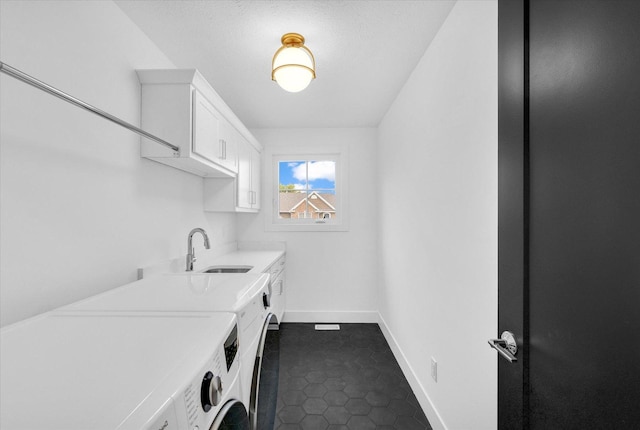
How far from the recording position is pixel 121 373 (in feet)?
2.02

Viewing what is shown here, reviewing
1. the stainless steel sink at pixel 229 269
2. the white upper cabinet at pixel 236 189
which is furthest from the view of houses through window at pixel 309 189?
the stainless steel sink at pixel 229 269

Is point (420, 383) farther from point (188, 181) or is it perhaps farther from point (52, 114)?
point (52, 114)

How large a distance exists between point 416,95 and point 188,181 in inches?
73.6

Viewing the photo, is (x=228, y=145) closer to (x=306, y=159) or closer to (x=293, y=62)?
(x=293, y=62)

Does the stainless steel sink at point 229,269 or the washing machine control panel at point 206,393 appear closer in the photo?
the washing machine control panel at point 206,393

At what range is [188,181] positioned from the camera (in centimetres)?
229

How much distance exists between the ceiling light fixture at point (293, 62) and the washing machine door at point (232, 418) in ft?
5.32

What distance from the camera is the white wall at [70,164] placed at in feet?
3.28

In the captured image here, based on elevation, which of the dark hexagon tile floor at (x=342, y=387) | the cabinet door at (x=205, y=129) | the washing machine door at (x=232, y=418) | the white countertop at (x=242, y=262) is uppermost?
the cabinet door at (x=205, y=129)

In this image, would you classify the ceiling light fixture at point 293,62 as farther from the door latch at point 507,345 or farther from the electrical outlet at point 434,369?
the electrical outlet at point 434,369

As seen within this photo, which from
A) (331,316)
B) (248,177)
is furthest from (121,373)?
(331,316)

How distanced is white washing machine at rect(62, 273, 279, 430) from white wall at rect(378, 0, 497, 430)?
93 centimetres

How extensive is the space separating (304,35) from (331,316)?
2.93m

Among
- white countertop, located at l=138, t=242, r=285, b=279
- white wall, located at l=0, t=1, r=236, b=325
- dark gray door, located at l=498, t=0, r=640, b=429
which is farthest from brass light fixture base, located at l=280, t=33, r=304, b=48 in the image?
white countertop, located at l=138, t=242, r=285, b=279
